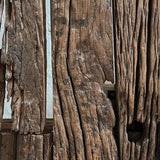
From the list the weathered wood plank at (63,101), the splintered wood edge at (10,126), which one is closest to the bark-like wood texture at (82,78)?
the weathered wood plank at (63,101)

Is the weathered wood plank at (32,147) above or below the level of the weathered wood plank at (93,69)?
below

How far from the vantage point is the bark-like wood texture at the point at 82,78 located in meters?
1.18

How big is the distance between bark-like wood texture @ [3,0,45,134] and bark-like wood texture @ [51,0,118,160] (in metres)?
0.06

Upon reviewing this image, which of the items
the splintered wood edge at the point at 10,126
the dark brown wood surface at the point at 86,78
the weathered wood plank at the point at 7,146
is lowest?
the weathered wood plank at the point at 7,146

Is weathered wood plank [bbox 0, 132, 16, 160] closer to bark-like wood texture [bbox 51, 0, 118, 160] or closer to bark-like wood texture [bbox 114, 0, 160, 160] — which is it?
bark-like wood texture [bbox 51, 0, 118, 160]

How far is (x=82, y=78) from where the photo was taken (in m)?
1.19

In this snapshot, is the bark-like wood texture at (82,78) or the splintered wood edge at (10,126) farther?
the splintered wood edge at (10,126)

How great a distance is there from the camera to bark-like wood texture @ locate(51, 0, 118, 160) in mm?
1178

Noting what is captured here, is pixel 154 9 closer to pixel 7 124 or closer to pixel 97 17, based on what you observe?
pixel 97 17

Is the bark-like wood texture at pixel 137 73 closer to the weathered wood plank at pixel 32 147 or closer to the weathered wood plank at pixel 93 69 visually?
the weathered wood plank at pixel 93 69

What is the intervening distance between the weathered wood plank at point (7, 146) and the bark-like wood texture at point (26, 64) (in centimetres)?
7

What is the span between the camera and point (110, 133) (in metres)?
1.18

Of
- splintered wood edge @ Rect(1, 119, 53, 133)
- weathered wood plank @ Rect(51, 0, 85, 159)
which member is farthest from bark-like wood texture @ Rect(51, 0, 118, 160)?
splintered wood edge @ Rect(1, 119, 53, 133)

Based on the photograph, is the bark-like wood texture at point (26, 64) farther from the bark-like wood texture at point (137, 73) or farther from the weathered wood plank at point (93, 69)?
the bark-like wood texture at point (137, 73)
